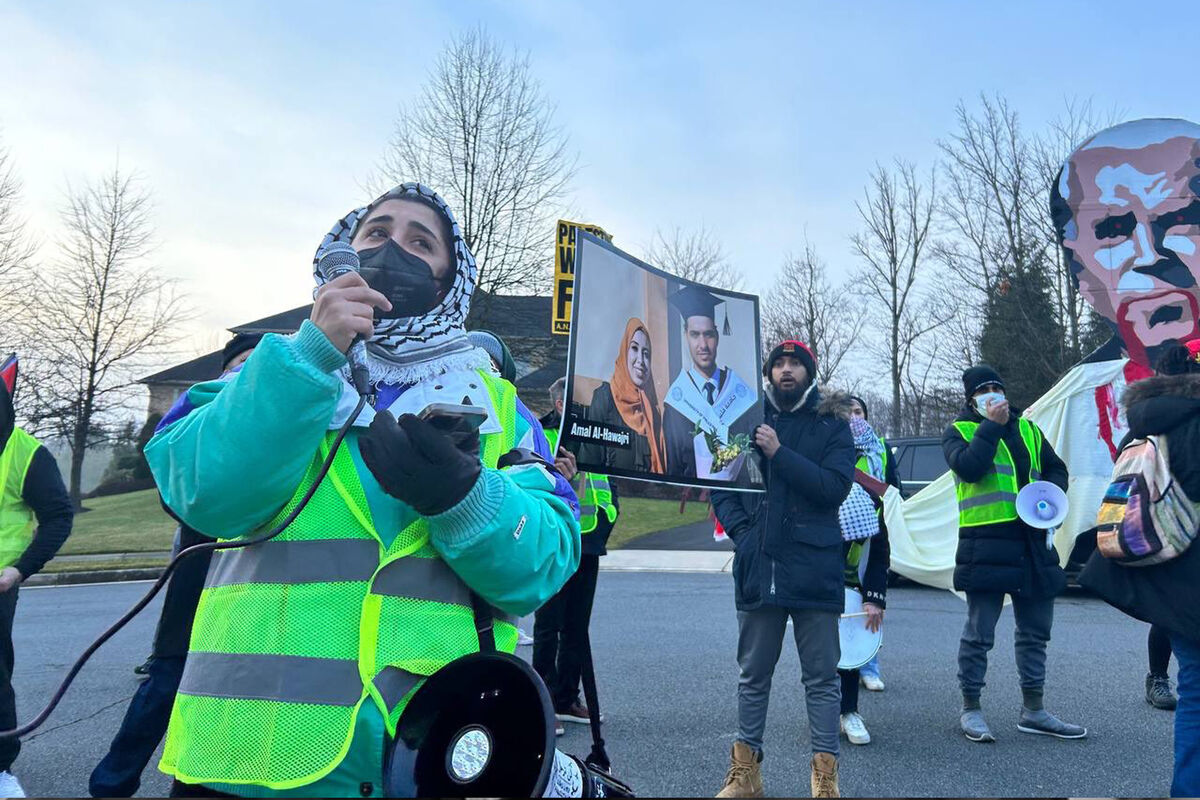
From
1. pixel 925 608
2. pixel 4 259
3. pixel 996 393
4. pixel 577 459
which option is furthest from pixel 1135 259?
pixel 4 259

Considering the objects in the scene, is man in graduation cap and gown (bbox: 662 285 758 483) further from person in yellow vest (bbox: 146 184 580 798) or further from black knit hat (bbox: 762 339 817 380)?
person in yellow vest (bbox: 146 184 580 798)

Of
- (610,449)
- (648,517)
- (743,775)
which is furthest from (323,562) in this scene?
(648,517)

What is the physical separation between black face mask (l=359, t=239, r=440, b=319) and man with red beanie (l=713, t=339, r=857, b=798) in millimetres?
2065

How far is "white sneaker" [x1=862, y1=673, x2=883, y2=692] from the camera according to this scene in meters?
5.82

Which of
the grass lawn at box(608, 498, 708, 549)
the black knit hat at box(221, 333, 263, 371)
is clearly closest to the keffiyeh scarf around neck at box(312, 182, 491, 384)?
the black knit hat at box(221, 333, 263, 371)

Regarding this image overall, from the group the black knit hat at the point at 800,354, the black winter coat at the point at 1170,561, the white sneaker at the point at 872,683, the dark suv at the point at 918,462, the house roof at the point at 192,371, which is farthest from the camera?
the house roof at the point at 192,371

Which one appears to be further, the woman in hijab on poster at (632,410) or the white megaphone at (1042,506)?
the white megaphone at (1042,506)

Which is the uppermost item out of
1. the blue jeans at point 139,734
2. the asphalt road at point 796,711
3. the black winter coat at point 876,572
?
the black winter coat at point 876,572

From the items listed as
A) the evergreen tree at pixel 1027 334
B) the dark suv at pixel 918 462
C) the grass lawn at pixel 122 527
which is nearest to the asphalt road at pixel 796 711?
the dark suv at pixel 918 462

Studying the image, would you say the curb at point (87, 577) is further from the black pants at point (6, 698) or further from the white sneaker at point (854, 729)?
the white sneaker at point (854, 729)

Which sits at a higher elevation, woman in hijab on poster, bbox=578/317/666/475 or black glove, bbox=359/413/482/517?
woman in hijab on poster, bbox=578/317/666/475

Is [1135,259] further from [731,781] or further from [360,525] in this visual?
[360,525]

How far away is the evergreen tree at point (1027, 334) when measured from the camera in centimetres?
2258

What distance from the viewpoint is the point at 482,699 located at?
146 centimetres
